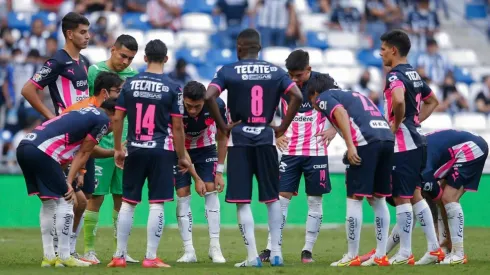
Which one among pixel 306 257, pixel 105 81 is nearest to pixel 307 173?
pixel 306 257

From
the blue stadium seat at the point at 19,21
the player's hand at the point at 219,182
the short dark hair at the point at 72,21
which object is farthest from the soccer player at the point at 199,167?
the blue stadium seat at the point at 19,21

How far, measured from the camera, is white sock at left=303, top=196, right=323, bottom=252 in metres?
13.2

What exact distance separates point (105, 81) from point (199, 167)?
1.72 m

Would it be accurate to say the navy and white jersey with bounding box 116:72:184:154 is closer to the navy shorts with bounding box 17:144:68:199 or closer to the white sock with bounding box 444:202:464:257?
the navy shorts with bounding box 17:144:68:199

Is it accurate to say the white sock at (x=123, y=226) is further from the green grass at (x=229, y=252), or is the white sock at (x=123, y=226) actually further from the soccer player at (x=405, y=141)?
the soccer player at (x=405, y=141)

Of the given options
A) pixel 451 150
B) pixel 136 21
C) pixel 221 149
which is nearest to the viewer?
pixel 221 149

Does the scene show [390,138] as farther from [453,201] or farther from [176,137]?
[176,137]

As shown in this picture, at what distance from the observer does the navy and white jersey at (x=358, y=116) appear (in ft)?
39.0

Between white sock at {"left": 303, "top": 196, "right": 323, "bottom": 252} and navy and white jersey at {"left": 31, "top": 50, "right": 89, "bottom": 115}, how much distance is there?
123 inches

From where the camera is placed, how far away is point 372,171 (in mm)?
11844

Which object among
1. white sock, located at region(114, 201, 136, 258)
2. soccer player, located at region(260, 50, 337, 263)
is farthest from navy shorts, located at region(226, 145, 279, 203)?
soccer player, located at region(260, 50, 337, 263)

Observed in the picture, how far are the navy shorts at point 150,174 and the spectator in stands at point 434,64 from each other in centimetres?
1551

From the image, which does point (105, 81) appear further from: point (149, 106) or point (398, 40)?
point (398, 40)

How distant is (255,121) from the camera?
11742 mm
